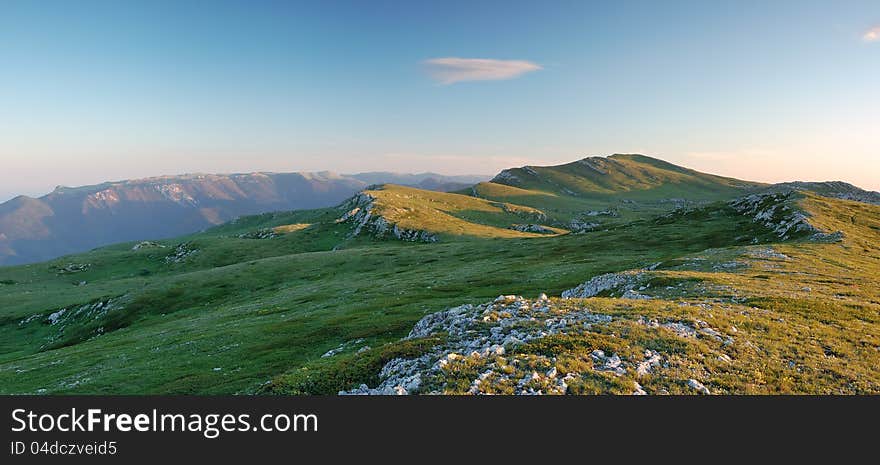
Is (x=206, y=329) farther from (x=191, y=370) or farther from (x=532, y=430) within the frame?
(x=532, y=430)

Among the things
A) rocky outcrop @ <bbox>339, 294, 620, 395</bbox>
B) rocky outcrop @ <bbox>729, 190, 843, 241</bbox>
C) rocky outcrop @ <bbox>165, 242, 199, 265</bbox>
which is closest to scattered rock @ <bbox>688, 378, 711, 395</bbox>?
rocky outcrop @ <bbox>339, 294, 620, 395</bbox>

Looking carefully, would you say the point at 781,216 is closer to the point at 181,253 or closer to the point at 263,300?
the point at 263,300

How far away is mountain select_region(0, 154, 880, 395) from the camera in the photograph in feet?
56.2

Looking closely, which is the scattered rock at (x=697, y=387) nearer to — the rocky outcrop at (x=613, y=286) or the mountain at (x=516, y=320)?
the mountain at (x=516, y=320)

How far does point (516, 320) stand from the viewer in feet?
76.6

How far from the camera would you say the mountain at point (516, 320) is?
1712cm

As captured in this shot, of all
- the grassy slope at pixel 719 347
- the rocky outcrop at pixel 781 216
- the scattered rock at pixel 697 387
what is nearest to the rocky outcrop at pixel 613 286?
the grassy slope at pixel 719 347

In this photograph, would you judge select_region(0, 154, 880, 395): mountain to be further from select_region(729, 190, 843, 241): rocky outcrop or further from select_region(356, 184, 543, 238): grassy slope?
select_region(356, 184, 543, 238): grassy slope

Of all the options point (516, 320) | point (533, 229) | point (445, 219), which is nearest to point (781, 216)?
point (516, 320)

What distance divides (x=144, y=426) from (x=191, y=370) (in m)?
20.1

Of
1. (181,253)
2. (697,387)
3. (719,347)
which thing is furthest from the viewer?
(181,253)

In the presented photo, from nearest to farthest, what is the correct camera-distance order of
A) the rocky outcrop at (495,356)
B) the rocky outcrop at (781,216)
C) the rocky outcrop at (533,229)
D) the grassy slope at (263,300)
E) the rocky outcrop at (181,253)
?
the rocky outcrop at (495,356), the grassy slope at (263,300), the rocky outcrop at (781,216), the rocky outcrop at (181,253), the rocky outcrop at (533,229)

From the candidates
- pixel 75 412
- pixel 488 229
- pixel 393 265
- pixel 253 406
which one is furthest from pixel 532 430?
pixel 488 229

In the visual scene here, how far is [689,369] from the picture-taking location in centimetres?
1675
